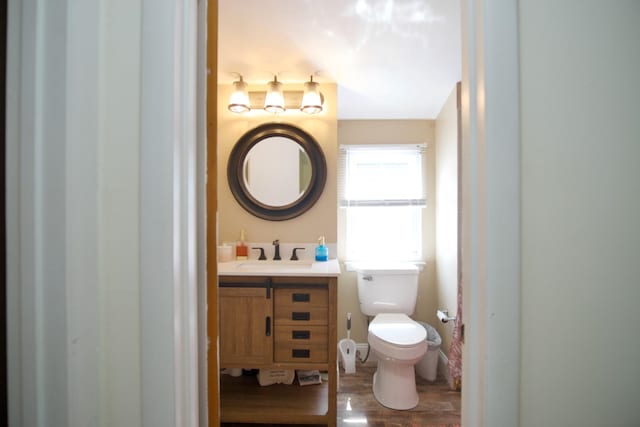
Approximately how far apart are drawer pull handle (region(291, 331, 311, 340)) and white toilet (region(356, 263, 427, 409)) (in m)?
0.48

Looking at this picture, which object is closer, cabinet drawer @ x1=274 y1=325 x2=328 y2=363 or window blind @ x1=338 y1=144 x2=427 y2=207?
cabinet drawer @ x1=274 y1=325 x2=328 y2=363

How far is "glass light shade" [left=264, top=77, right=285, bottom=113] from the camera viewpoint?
6.43 ft

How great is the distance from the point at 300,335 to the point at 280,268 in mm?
471

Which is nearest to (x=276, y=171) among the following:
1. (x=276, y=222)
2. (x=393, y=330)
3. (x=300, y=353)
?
(x=276, y=222)

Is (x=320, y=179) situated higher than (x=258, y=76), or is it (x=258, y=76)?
(x=258, y=76)

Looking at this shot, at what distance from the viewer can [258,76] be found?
6.56 feet

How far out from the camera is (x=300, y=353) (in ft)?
5.34

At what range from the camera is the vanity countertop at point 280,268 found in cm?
162

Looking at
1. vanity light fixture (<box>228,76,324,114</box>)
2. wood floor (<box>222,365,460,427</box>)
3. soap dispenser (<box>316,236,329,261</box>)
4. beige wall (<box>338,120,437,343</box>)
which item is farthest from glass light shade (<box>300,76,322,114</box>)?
wood floor (<box>222,365,460,427</box>)

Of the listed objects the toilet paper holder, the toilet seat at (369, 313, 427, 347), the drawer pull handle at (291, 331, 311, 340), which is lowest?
the toilet seat at (369, 313, 427, 347)

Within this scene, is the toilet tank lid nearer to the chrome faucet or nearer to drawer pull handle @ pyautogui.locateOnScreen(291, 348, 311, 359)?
the chrome faucet
